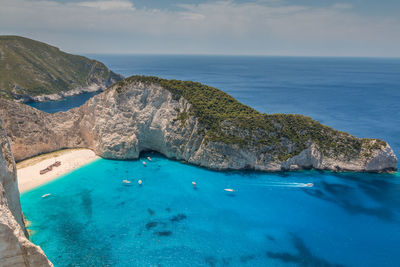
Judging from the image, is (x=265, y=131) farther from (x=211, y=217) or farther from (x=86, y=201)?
(x=86, y=201)

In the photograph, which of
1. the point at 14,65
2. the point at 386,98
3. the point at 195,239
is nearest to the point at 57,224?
the point at 195,239

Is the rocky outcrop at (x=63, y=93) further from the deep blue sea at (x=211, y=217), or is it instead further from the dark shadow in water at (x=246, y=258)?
the dark shadow in water at (x=246, y=258)

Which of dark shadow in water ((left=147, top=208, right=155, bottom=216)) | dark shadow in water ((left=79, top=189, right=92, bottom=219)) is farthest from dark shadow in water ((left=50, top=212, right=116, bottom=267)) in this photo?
dark shadow in water ((left=147, top=208, right=155, bottom=216))

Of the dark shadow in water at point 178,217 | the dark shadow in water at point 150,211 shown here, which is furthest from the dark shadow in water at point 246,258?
the dark shadow in water at point 150,211

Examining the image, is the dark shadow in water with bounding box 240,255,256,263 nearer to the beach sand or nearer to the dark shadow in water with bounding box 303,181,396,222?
the dark shadow in water with bounding box 303,181,396,222

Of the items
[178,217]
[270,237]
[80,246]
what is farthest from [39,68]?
[270,237]

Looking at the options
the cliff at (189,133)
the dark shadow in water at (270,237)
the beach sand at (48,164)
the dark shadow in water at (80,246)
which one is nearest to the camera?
the dark shadow in water at (80,246)

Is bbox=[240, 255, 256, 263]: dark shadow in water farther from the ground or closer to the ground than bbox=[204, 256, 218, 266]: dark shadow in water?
farther from the ground
